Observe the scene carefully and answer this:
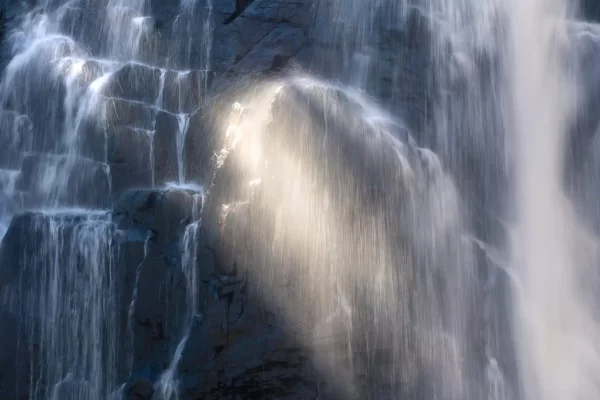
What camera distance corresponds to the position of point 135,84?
16953mm

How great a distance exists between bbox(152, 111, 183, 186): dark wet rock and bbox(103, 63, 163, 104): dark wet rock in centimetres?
66

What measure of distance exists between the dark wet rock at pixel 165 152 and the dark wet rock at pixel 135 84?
2.16 feet

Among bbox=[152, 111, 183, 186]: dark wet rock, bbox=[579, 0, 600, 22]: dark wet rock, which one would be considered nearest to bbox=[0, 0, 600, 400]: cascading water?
bbox=[152, 111, 183, 186]: dark wet rock

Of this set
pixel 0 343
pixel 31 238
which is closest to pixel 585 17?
pixel 31 238

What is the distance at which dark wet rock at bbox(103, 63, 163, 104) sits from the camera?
1679 cm

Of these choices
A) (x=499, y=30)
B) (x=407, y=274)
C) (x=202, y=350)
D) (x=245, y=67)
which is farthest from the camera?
(x=499, y=30)

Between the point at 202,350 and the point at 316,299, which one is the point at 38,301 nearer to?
the point at 202,350

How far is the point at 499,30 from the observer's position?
61.5ft

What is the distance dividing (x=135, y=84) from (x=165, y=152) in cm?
185

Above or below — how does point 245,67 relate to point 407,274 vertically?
above

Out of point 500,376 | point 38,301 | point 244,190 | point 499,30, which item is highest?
point 499,30

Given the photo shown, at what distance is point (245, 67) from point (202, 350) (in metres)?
6.99

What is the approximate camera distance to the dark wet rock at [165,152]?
1645 cm

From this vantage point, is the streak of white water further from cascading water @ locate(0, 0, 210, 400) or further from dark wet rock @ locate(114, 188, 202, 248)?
cascading water @ locate(0, 0, 210, 400)
